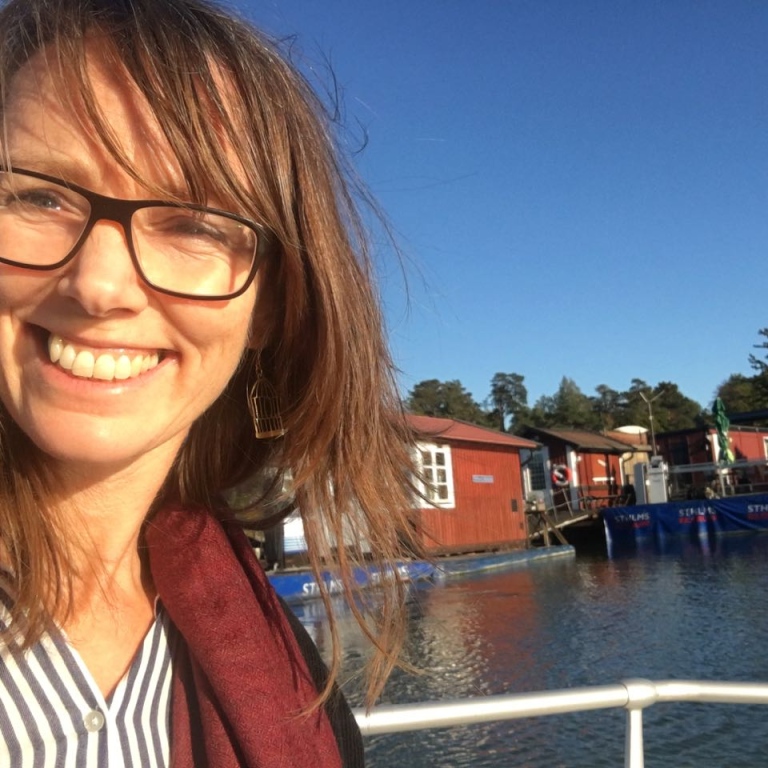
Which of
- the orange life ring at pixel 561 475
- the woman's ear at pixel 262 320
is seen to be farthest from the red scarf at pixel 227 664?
the orange life ring at pixel 561 475

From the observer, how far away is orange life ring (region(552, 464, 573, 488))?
31.6 metres

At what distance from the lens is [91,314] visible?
2.74 ft

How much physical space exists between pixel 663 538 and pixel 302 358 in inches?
964

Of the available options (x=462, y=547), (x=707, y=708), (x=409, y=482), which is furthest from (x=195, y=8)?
(x=462, y=547)

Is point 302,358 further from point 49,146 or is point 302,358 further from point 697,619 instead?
point 697,619

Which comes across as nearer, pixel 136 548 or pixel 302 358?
pixel 136 548

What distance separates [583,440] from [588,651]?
87.5 ft

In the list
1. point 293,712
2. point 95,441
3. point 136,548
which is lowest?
point 293,712

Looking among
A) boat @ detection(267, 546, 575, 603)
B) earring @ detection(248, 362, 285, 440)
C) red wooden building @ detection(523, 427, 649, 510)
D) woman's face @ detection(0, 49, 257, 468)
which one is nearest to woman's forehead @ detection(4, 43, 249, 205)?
woman's face @ detection(0, 49, 257, 468)

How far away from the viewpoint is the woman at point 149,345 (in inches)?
32.9

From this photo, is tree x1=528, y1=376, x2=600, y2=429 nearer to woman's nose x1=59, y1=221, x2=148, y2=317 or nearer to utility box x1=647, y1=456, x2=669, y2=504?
utility box x1=647, y1=456, x2=669, y2=504

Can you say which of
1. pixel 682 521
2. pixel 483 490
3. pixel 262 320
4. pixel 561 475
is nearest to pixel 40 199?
pixel 262 320

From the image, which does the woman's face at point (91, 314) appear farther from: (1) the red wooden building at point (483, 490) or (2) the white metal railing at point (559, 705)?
(1) the red wooden building at point (483, 490)

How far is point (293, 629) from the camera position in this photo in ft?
3.85
